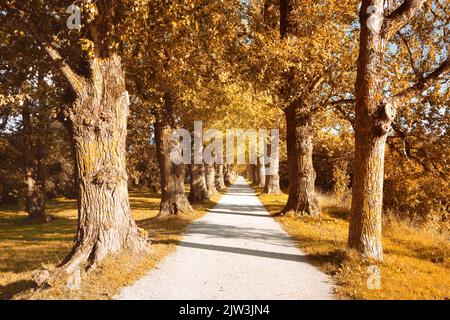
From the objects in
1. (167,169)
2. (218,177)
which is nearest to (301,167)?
(167,169)

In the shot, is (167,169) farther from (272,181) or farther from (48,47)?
(272,181)

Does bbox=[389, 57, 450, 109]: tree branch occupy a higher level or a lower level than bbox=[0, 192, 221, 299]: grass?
higher

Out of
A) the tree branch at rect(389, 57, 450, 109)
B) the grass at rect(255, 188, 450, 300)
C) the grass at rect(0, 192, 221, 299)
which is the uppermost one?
the tree branch at rect(389, 57, 450, 109)

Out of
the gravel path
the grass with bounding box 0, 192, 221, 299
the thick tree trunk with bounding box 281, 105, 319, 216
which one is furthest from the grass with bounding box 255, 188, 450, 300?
the grass with bounding box 0, 192, 221, 299

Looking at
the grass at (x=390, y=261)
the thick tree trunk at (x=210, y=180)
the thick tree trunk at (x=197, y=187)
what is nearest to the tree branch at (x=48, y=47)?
the grass at (x=390, y=261)

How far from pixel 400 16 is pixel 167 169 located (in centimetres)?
1258

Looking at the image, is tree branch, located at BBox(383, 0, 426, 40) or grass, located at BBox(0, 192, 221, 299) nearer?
grass, located at BBox(0, 192, 221, 299)

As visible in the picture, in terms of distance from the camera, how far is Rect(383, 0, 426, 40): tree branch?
831 centimetres

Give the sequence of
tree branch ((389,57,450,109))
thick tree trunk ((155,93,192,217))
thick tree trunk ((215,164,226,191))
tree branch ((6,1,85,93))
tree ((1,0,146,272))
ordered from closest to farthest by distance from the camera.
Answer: tree branch ((6,1,85,93)), tree ((1,0,146,272)), tree branch ((389,57,450,109)), thick tree trunk ((155,93,192,217)), thick tree trunk ((215,164,226,191))

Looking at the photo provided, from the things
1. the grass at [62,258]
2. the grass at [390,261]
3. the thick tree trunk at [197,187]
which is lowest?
the grass at [62,258]

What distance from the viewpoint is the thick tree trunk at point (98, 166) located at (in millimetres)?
8172

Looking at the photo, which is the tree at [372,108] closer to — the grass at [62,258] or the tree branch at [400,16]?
the tree branch at [400,16]

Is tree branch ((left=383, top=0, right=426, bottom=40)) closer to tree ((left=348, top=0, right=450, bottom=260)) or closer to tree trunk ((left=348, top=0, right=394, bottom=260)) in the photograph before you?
tree ((left=348, top=0, right=450, bottom=260))
